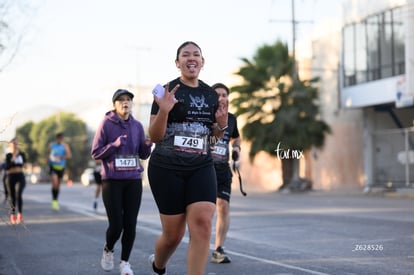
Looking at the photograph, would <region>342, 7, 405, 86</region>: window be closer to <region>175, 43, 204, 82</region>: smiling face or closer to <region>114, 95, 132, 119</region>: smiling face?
<region>114, 95, 132, 119</region>: smiling face

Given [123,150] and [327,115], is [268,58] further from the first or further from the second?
[123,150]

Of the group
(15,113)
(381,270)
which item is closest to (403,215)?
(381,270)

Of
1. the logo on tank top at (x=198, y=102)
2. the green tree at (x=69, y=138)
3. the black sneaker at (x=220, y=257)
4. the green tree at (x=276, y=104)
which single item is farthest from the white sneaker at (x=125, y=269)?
the green tree at (x=69, y=138)

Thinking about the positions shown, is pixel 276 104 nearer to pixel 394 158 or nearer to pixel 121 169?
pixel 394 158

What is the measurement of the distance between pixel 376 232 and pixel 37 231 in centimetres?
601

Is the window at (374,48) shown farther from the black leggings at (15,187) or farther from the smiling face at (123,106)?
the smiling face at (123,106)

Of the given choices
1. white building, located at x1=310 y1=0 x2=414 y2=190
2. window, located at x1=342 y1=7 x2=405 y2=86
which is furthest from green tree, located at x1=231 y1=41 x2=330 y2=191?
white building, located at x1=310 y1=0 x2=414 y2=190

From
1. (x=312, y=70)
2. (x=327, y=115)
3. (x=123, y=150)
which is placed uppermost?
(x=312, y=70)

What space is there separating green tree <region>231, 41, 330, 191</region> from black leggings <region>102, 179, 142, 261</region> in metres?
27.3

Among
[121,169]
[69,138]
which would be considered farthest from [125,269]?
[69,138]

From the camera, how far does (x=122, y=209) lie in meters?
7.81

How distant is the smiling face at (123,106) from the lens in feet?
26.0

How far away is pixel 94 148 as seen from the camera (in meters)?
7.97

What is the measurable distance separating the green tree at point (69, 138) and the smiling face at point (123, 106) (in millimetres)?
89773
